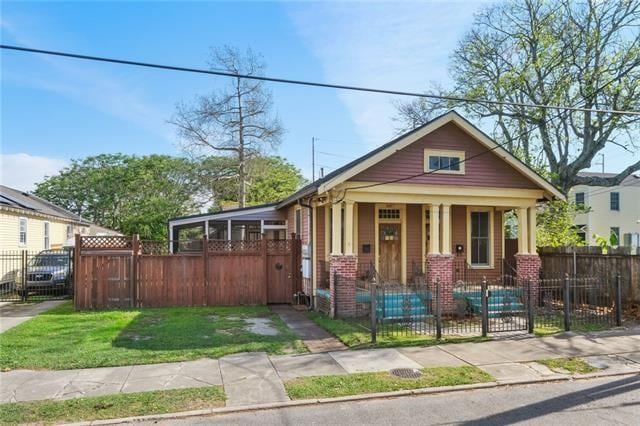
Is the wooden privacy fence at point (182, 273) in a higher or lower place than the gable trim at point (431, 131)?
lower

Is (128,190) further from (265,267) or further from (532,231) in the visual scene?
(532,231)

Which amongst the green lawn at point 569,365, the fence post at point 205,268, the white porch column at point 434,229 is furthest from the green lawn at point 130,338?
the white porch column at point 434,229

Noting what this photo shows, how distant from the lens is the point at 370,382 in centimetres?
690

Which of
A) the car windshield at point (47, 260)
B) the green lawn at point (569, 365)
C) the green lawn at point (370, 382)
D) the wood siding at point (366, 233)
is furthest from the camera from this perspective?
the car windshield at point (47, 260)

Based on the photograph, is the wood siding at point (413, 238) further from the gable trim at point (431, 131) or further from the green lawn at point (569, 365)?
the green lawn at point (569, 365)

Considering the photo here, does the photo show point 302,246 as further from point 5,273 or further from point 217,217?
point 5,273

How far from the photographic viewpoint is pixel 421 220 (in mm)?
15086

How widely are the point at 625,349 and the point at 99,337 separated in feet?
34.2

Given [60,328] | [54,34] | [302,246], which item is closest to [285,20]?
[54,34]

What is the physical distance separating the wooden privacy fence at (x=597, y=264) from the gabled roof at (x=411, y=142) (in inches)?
81.2

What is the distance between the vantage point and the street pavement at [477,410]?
555 centimetres

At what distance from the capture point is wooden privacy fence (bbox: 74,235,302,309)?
1353 cm

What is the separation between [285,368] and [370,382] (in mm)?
1474

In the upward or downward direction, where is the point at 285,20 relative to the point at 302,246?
upward
